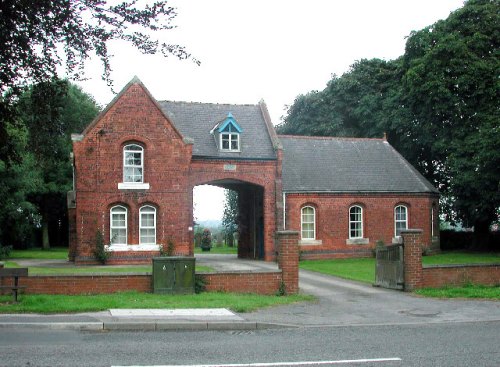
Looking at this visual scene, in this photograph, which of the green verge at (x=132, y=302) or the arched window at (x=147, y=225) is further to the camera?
the arched window at (x=147, y=225)

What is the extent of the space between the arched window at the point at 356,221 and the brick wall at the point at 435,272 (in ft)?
54.3

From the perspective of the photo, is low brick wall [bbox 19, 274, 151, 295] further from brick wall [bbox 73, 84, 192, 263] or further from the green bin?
brick wall [bbox 73, 84, 192, 263]

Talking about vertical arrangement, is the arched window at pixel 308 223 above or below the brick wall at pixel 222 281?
above

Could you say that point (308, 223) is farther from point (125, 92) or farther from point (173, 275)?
point (173, 275)

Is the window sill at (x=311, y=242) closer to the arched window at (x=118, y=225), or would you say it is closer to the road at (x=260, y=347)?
the arched window at (x=118, y=225)

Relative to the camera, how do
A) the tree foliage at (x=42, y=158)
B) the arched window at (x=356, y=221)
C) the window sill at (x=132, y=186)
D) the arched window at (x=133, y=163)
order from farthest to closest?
the arched window at (x=356, y=221) < the arched window at (x=133, y=163) < the window sill at (x=132, y=186) < the tree foliage at (x=42, y=158)

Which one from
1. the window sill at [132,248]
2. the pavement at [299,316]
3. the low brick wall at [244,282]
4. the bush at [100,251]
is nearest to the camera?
the pavement at [299,316]

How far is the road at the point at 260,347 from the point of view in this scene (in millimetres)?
8898

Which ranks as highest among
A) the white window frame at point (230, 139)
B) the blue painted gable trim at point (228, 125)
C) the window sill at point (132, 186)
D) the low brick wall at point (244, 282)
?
the blue painted gable trim at point (228, 125)

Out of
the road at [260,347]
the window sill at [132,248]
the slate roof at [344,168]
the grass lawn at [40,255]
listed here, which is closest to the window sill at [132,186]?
the window sill at [132,248]

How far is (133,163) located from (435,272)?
54.4ft

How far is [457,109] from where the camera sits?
34750 mm

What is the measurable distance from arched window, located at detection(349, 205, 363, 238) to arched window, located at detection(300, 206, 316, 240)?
2.52 m

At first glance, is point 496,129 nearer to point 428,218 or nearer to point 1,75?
point 428,218
